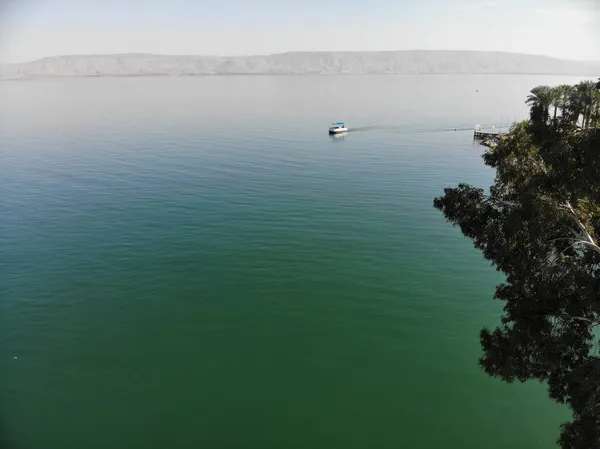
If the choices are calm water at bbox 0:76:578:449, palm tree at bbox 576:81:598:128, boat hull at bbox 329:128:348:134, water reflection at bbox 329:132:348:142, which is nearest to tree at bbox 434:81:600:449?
palm tree at bbox 576:81:598:128

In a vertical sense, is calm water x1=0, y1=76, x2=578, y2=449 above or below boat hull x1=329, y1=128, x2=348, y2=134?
below

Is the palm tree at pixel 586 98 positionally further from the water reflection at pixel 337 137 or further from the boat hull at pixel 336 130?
the boat hull at pixel 336 130

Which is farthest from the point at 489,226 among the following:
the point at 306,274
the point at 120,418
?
the point at 306,274

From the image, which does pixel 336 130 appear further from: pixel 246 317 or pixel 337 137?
pixel 246 317

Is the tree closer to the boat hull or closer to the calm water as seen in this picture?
the calm water

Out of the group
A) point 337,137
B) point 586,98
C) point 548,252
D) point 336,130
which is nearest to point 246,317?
point 548,252

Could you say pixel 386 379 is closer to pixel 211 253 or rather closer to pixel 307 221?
pixel 211 253
